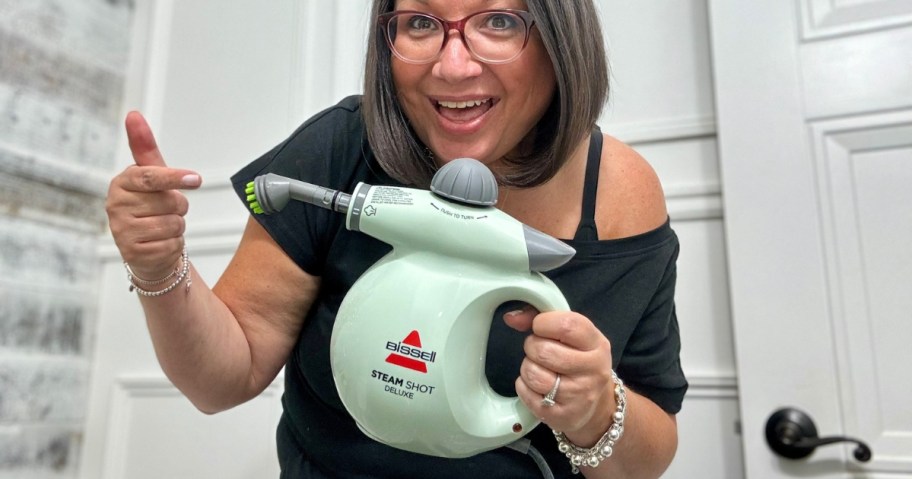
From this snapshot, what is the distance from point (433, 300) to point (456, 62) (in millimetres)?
223

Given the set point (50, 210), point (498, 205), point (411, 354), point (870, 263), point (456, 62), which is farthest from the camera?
point (50, 210)

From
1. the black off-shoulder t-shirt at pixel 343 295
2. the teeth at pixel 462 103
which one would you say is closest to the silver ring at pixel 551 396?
the black off-shoulder t-shirt at pixel 343 295

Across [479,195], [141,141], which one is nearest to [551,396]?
[479,195]

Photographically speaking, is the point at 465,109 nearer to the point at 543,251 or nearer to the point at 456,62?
the point at 456,62

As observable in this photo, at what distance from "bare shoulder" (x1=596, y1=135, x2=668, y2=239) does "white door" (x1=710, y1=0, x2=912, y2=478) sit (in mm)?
340

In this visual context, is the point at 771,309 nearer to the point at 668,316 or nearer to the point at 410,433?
the point at 668,316

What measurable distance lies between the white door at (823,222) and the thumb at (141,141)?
834mm

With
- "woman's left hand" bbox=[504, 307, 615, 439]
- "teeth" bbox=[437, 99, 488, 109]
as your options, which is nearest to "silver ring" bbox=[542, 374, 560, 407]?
"woman's left hand" bbox=[504, 307, 615, 439]

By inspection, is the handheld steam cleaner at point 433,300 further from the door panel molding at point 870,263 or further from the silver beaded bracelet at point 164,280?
the door panel molding at point 870,263

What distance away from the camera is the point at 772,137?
106 centimetres

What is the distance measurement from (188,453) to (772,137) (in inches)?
47.5

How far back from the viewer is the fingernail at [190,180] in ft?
1.71

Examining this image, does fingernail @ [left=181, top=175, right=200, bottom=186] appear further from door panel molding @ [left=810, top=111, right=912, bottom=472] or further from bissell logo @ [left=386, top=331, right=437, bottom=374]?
door panel molding @ [left=810, top=111, right=912, bottom=472]

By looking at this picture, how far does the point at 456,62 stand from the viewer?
0.61m
